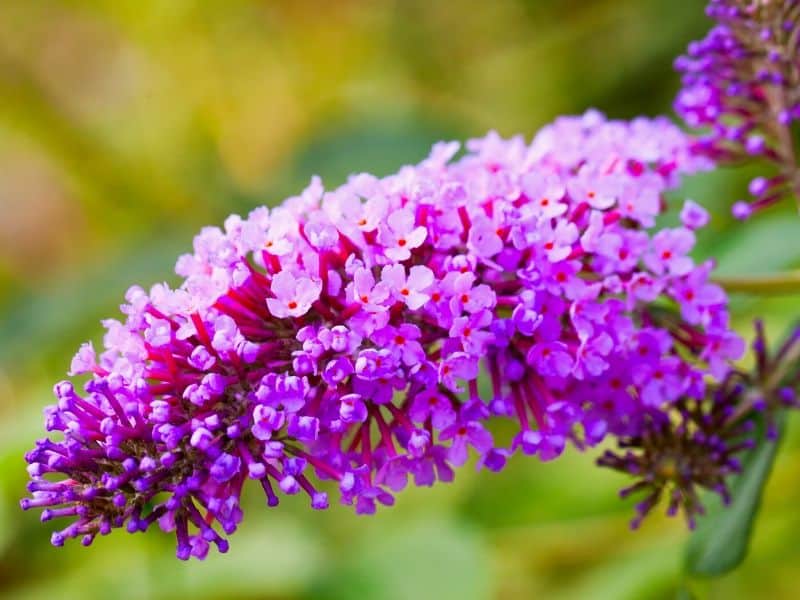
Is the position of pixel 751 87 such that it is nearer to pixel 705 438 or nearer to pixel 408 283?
pixel 705 438

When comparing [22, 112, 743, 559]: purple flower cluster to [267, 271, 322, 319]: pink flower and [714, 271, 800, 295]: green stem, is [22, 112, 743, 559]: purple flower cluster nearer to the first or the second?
[267, 271, 322, 319]: pink flower

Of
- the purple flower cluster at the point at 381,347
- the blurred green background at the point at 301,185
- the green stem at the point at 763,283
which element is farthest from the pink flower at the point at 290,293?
the blurred green background at the point at 301,185

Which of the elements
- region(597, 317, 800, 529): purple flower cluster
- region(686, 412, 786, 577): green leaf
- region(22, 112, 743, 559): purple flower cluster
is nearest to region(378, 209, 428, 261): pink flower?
region(22, 112, 743, 559): purple flower cluster

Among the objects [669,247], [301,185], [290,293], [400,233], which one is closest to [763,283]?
[669,247]

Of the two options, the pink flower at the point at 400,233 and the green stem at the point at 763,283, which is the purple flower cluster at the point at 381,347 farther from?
the green stem at the point at 763,283

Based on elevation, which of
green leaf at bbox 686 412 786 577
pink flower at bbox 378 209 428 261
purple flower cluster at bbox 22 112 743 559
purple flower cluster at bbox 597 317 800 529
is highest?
pink flower at bbox 378 209 428 261

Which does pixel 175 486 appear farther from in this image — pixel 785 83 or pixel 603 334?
pixel 785 83

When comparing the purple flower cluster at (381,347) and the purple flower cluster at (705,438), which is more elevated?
the purple flower cluster at (381,347)
